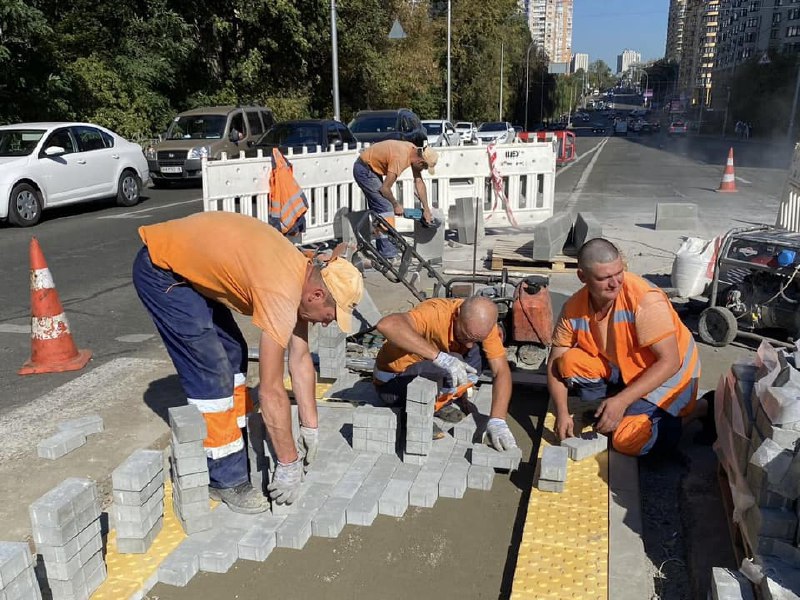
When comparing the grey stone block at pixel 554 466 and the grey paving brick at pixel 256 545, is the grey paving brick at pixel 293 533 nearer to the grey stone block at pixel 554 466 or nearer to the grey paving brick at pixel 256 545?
the grey paving brick at pixel 256 545

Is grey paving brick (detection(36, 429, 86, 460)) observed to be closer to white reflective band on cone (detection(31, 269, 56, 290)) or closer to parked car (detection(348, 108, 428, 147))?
white reflective band on cone (detection(31, 269, 56, 290))

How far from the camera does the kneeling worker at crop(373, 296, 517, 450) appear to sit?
3797mm

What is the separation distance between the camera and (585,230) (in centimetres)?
848

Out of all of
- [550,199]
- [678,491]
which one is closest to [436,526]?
[678,491]

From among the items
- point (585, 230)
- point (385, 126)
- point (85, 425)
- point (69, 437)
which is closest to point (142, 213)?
point (385, 126)

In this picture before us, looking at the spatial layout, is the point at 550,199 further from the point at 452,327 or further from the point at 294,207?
the point at 452,327

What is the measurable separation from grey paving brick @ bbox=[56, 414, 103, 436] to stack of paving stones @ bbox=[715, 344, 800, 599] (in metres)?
3.48

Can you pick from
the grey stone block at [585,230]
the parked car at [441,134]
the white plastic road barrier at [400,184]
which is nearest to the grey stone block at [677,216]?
the white plastic road barrier at [400,184]

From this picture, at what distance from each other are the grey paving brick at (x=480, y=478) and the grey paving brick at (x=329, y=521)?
2.38 feet

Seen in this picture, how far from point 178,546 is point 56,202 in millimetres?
10809

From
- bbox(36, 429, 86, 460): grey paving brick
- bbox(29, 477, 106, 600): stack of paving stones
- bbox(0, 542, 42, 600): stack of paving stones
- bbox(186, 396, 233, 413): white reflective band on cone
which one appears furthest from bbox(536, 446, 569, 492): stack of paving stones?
bbox(36, 429, 86, 460): grey paving brick

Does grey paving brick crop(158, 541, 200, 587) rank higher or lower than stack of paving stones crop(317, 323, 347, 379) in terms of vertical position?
lower

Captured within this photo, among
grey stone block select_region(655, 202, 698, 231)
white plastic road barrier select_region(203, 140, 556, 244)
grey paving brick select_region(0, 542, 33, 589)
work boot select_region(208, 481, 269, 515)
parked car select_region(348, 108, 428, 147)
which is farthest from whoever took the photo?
parked car select_region(348, 108, 428, 147)

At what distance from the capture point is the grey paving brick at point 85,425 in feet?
13.7
